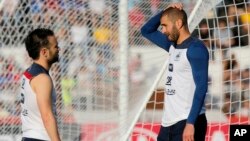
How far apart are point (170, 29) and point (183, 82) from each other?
1.15 ft

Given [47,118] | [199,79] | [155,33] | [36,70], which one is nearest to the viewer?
[47,118]

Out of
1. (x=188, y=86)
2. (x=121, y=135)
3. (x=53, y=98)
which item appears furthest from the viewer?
(x=121, y=135)

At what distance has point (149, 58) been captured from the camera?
7836 mm

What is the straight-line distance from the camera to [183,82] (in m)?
5.46

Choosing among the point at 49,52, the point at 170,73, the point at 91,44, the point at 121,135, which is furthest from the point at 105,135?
the point at 49,52

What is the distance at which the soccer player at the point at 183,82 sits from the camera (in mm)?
5270

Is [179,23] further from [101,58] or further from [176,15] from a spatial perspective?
[101,58]

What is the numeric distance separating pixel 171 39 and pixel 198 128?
60 cm

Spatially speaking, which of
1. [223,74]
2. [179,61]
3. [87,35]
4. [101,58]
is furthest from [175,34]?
[223,74]

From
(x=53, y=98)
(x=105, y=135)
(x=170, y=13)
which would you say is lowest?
(x=105, y=135)

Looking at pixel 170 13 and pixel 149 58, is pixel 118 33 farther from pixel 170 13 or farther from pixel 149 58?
pixel 170 13

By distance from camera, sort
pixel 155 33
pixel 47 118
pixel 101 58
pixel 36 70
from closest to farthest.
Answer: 1. pixel 47 118
2. pixel 36 70
3. pixel 155 33
4. pixel 101 58

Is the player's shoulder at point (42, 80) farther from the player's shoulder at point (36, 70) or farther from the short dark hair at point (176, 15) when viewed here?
the short dark hair at point (176, 15)

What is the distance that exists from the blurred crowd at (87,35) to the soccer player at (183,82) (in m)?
2.02
